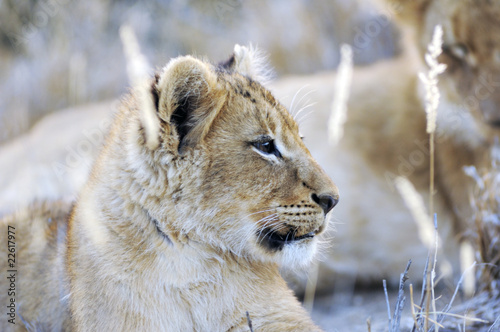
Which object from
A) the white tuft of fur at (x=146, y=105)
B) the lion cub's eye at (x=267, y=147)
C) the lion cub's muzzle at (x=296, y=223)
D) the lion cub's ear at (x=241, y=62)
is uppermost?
the lion cub's ear at (x=241, y=62)

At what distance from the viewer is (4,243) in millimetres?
3119

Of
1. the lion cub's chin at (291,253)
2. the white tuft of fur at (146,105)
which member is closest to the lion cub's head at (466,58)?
the lion cub's chin at (291,253)

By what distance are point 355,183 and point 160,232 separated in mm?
3099

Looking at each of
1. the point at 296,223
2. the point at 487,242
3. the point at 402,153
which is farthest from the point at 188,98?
the point at 402,153

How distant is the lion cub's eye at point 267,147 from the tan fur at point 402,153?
90.1 inches

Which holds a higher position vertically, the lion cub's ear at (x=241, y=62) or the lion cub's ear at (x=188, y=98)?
the lion cub's ear at (x=241, y=62)

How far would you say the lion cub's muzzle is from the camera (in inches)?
91.8

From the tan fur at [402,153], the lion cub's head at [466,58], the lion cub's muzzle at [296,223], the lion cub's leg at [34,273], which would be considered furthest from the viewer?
the tan fur at [402,153]

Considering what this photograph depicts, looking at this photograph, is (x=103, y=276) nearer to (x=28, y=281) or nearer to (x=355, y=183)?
(x=28, y=281)

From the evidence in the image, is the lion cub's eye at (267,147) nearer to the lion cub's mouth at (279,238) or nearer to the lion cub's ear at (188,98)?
the lion cub's ear at (188,98)

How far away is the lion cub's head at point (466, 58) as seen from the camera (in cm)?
412

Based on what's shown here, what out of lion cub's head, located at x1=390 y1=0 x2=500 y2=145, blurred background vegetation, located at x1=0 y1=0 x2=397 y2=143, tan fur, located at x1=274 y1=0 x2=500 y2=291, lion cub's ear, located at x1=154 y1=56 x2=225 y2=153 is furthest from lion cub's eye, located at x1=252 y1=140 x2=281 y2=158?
blurred background vegetation, located at x1=0 y1=0 x2=397 y2=143

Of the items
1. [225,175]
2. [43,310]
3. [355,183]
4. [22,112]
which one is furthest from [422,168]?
[22,112]

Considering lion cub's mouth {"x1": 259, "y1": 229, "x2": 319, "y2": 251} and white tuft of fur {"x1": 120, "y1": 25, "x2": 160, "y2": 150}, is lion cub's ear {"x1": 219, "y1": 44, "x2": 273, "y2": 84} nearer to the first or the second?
white tuft of fur {"x1": 120, "y1": 25, "x2": 160, "y2": 150}
